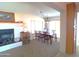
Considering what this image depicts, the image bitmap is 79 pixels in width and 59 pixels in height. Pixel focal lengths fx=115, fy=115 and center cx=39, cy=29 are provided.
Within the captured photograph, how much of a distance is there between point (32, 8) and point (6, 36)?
55cm

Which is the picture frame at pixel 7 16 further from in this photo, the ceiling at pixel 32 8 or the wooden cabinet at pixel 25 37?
the wooden cabinet at pixel 25 37

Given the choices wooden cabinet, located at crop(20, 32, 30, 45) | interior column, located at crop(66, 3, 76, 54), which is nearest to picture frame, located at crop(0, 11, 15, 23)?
wooden cabinet, located at crop(20, 32, 30, 45)

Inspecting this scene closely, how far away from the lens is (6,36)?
1.62 m

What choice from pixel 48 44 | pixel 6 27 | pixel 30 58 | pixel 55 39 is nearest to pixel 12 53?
pixel 30 58

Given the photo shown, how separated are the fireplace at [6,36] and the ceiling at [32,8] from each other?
0.98 ft

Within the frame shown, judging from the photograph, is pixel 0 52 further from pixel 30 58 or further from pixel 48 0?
pixel 48 0

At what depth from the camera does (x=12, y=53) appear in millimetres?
1623

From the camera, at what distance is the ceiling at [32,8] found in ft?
5.24

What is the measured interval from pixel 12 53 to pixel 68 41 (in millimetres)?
826

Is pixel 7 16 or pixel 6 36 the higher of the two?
pixel 7 16

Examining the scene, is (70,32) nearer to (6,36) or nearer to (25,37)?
(25,37)

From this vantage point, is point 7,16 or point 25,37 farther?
point 25,37

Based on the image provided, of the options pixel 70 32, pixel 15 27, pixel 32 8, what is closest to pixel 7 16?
pixel 15 27

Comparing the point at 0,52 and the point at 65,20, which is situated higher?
the point at 65,20
